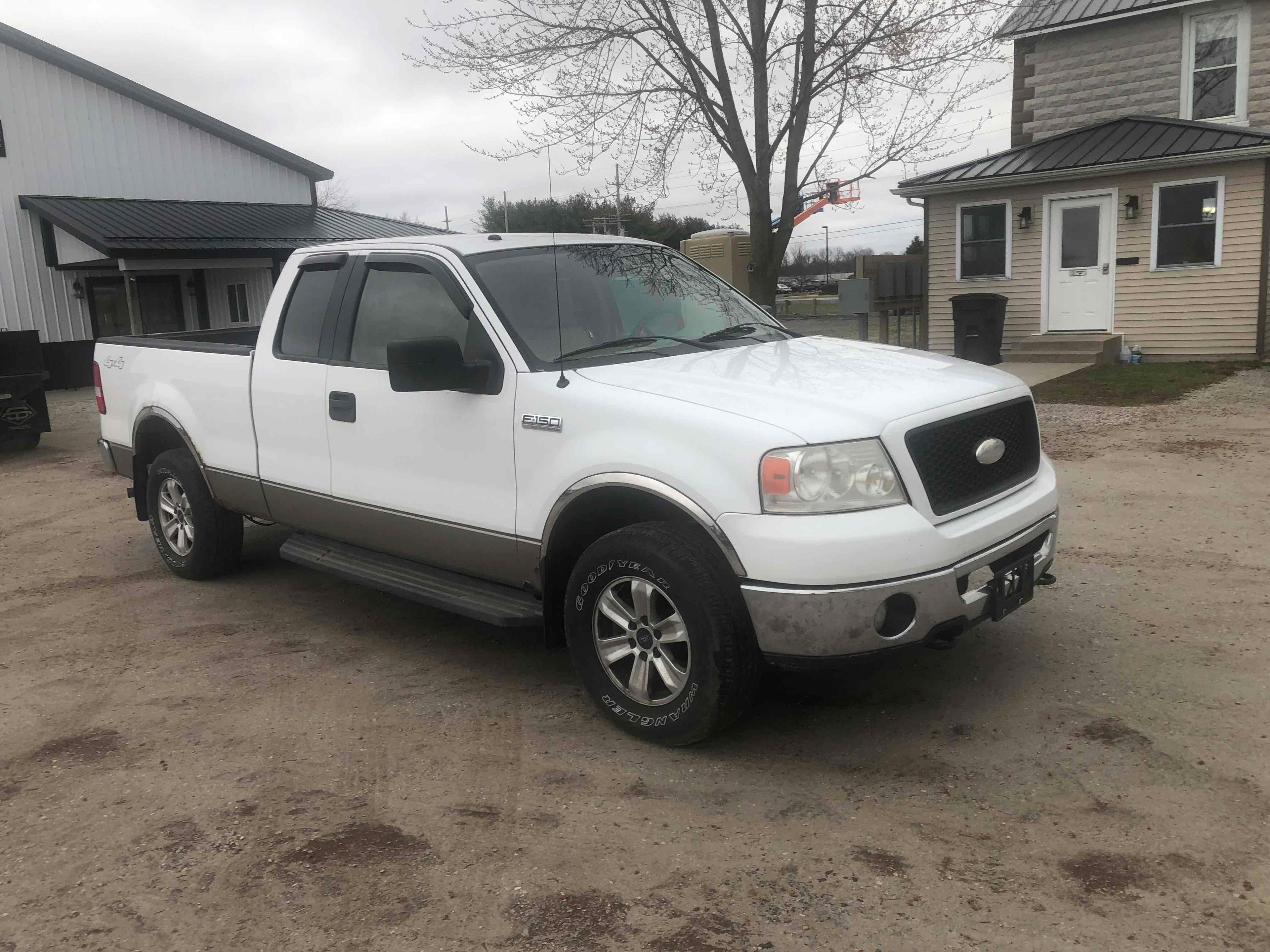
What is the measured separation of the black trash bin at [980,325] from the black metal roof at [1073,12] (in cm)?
421

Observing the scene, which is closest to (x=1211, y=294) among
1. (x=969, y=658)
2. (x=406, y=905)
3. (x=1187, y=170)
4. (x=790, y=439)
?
(x=1187, y=170)

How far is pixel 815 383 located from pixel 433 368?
149 cm

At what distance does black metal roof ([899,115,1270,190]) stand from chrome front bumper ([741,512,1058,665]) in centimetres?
1486

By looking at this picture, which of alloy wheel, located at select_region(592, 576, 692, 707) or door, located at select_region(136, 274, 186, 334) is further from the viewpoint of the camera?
door, located at select_region(136, 274, 186, 334)

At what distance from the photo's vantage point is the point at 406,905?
120 inches

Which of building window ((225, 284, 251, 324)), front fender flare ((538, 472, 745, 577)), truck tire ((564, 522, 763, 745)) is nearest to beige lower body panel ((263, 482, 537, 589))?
front fender flare ((538, 472, 745, 577))

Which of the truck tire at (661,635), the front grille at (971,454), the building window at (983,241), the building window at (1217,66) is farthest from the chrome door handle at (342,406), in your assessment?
the building window at (1217,66)

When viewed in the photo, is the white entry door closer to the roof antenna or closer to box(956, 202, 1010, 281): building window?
box(956, 202, 1010, 281): building window

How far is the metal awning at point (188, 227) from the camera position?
19109 millimetres

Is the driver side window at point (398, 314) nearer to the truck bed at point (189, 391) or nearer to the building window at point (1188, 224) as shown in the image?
the truck bed at point (189, 391)

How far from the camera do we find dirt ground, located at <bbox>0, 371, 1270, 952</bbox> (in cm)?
294

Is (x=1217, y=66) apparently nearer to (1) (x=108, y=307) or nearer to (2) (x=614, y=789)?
(2) (x=614, y=789)

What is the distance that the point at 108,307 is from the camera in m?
22.1

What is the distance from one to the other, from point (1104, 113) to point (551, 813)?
1861 centimetres
